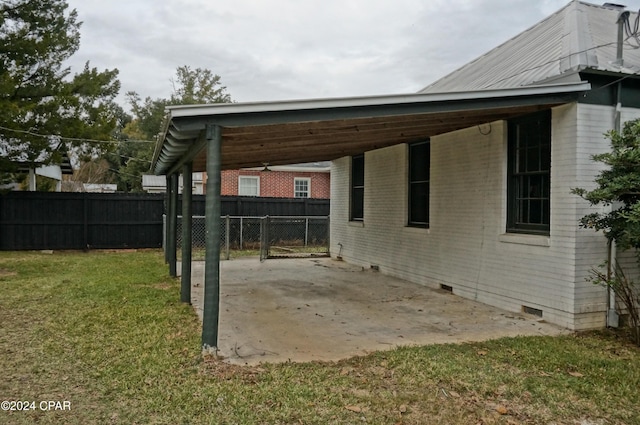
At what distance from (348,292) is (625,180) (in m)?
4.67

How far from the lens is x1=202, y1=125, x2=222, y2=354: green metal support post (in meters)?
4.59

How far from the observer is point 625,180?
4711 millimetres

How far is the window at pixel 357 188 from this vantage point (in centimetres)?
1194

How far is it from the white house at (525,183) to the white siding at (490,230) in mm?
16

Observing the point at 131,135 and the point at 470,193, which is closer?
the point at 470,193

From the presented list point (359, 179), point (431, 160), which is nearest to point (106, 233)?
point (359, 179)

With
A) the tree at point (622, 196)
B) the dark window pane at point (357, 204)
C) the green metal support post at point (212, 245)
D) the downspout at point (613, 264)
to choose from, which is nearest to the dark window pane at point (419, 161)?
the dark window pane at point (357, 204)

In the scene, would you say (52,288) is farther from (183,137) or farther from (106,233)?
(106,233)

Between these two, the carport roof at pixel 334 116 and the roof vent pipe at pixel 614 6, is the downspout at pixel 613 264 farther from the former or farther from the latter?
the roof vent pipe at pixel 614 6

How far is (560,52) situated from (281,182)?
54.9 ft

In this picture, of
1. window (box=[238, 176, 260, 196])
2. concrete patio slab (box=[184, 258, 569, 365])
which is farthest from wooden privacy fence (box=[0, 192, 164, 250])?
concrete patio slab (box=[184, 258, 569, 365])

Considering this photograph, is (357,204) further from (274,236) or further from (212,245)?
(212,245)

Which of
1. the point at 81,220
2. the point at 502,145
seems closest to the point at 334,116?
the point at 502,145

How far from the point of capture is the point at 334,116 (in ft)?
15.7
